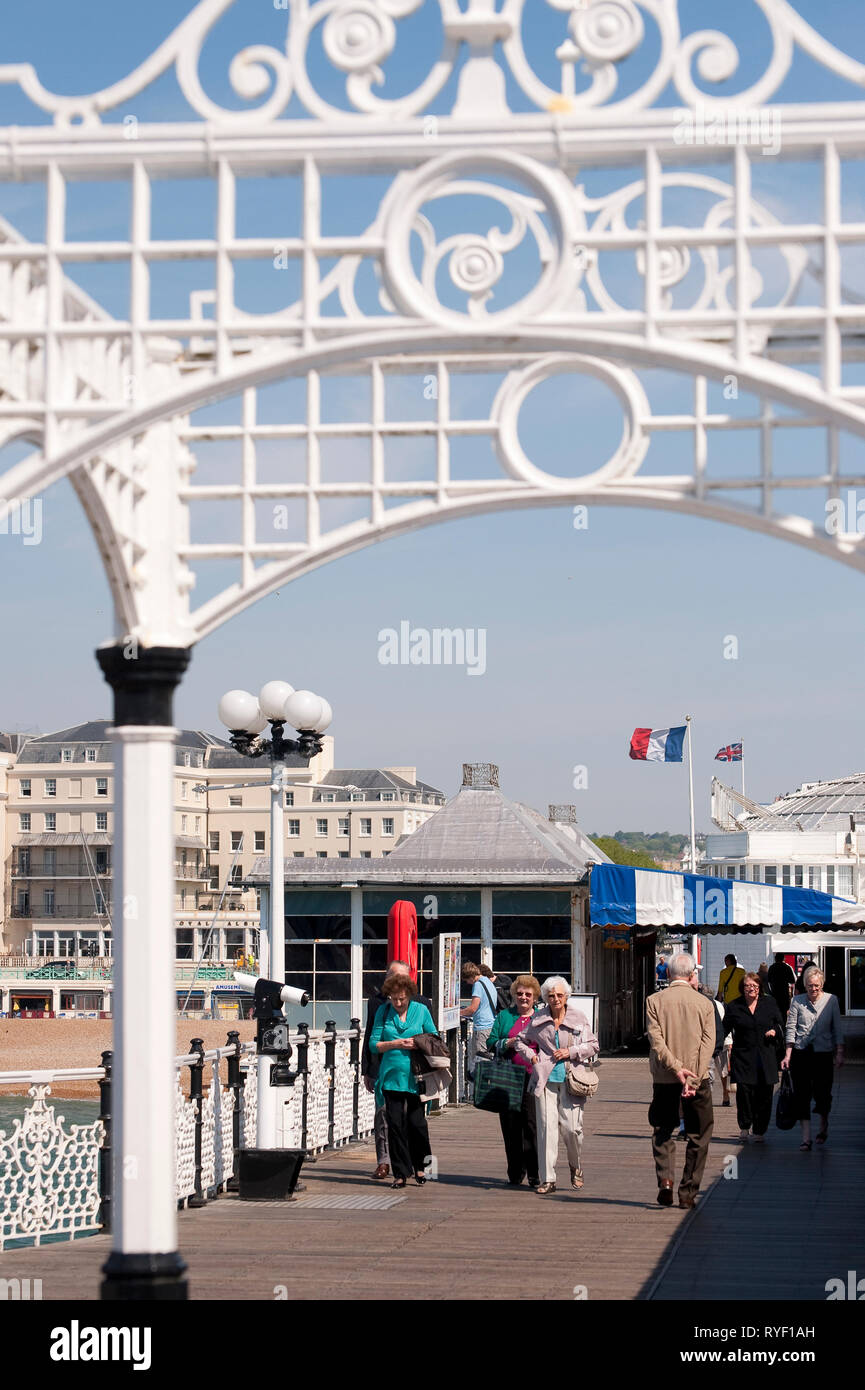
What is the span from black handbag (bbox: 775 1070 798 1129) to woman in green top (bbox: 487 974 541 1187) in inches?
122

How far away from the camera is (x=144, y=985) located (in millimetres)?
5992

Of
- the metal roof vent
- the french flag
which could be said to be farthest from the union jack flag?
the metal roof vent

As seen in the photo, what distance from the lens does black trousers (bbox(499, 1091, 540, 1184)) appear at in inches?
433

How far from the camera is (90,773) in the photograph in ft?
298

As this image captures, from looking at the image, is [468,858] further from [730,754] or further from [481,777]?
[730,754]

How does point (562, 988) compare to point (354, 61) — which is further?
point (562, 988)

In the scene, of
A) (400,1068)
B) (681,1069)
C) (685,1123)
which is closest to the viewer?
(681,1069)

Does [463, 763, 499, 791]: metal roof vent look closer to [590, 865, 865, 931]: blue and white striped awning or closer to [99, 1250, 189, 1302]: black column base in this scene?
[590, 865, 865, 931]: blue and white striped awning

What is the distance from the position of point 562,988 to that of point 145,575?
5.56m

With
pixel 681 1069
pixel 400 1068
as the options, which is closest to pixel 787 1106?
pixel 681 1069

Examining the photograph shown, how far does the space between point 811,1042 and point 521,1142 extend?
3030 millimetres

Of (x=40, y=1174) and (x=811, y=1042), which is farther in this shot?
(x=811, y=1042)
